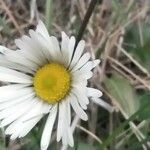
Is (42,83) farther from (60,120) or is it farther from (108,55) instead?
(108,55)

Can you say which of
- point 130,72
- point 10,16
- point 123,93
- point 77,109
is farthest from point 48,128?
point 10,16

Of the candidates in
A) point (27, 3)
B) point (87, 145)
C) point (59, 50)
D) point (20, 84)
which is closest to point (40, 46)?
point (59, 50)

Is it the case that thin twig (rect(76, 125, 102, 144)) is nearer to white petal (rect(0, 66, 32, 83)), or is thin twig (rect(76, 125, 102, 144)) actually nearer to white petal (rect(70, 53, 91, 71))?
white petal (rect(0, 66, 32, 83))

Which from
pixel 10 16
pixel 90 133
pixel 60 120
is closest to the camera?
pixel 60 120

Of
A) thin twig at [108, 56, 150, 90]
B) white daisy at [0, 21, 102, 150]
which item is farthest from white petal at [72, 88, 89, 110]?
thin twig at [108, 56, 150, 90]

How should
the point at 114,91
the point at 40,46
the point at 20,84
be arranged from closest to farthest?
the point at 40,46 → the point at 20,84 → the point at 114,91

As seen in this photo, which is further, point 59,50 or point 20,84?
point 20,84

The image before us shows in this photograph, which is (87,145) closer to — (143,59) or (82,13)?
(143,59)
